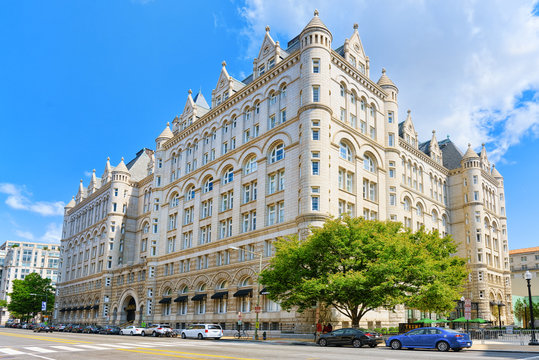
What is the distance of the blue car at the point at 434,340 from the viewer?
27.2 meters

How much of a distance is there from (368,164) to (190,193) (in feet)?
84.7

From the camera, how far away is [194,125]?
229ft

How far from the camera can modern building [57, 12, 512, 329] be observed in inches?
1971

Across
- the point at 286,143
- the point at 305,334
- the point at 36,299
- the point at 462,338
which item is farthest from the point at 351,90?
the point at 36,299

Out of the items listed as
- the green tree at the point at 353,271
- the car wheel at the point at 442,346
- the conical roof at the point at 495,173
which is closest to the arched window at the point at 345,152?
the green tree at the point at 353,271

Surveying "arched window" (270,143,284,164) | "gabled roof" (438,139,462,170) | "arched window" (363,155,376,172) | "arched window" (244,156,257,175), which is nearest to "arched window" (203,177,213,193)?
"arched window" (244,156,257,175)

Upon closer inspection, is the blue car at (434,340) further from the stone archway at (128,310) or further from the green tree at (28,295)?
the green tree at (28,295)

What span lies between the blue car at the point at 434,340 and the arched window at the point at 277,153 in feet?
89.4

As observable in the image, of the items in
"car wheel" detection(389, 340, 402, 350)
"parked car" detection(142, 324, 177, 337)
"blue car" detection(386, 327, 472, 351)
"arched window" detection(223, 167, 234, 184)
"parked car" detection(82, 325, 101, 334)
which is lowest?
"parked car" detection(82, 325, 101, 334)

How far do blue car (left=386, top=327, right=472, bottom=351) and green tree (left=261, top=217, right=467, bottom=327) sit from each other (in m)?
4.86

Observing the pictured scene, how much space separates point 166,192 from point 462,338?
53.4 m

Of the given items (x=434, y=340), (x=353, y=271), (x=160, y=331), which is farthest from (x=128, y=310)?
(x=434, y=340)

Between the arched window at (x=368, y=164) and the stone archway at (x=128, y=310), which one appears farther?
the stone archway at (x=128, y=310)

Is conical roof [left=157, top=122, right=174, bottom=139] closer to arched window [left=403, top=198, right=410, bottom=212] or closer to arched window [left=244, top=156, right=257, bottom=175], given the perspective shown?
arched window [left=244, top=156, right=257, bottom=175]
